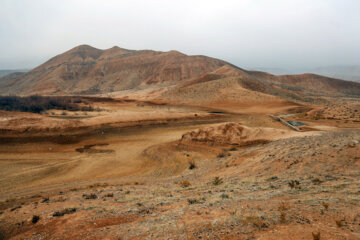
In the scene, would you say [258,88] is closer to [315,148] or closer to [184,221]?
[315,148]

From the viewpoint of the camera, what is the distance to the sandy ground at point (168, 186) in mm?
5168

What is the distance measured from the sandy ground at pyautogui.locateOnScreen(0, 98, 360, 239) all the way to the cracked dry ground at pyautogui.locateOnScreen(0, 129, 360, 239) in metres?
0.03

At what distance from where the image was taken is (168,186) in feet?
36.2

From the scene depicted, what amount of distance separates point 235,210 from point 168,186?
5.66 m

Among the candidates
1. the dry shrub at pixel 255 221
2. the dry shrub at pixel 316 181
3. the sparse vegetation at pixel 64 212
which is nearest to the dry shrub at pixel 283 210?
the dry shrub at pixel 255 221

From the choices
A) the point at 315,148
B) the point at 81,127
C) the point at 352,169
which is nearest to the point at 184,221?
the point at 352,169

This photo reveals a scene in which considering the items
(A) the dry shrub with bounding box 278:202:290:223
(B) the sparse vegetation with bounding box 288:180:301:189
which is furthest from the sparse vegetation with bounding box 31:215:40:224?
(B) the sparse vegetation with bounding box 288:180:301:189

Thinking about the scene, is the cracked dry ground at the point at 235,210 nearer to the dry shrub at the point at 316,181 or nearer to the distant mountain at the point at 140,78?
the dry shrub at the point at 316,181

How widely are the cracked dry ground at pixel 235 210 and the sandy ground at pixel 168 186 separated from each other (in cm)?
3

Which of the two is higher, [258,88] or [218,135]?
[258,88]

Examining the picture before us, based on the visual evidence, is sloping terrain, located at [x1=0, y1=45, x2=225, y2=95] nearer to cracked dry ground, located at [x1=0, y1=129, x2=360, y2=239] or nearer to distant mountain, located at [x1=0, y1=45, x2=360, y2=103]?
distant mountain, located at [x1=0, y1=45, x2=360, y2=103]

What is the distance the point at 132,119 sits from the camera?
1121 inches

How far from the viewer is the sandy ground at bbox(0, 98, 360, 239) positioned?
5168 mm

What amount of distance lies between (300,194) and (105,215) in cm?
689
